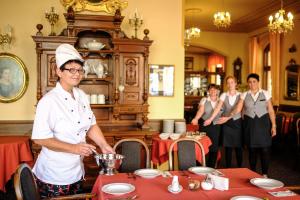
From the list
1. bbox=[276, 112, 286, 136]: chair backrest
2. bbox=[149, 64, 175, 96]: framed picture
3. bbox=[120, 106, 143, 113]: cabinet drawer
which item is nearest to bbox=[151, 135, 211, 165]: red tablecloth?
bbox=[120, 106, 143, 113]: cabinet drawer

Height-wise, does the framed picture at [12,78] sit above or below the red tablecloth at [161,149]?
above

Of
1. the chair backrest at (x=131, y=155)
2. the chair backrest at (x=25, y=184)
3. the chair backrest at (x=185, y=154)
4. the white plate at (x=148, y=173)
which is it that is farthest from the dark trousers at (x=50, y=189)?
the chair backrest at (x=185, y=154)

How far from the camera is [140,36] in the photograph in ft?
16.5

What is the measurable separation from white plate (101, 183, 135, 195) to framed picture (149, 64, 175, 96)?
295 centimetres

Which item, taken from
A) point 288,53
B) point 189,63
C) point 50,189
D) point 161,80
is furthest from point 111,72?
point 189,63

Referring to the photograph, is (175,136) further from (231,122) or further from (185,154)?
(185,154)

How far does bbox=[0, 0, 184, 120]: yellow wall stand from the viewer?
4.70 m

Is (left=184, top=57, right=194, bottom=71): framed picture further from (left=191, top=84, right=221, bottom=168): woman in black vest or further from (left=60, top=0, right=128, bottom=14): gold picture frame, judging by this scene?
(left=60, top=0, right=128, bottom=14): gold picture frame

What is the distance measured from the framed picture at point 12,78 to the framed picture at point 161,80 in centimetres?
192

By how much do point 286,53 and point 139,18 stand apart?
17.2ft

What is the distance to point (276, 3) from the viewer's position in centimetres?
725

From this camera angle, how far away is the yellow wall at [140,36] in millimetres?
4695

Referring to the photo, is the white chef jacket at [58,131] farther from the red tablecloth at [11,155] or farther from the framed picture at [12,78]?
the framed picture at [12,78]

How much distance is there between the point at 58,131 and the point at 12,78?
2864 millimetres
